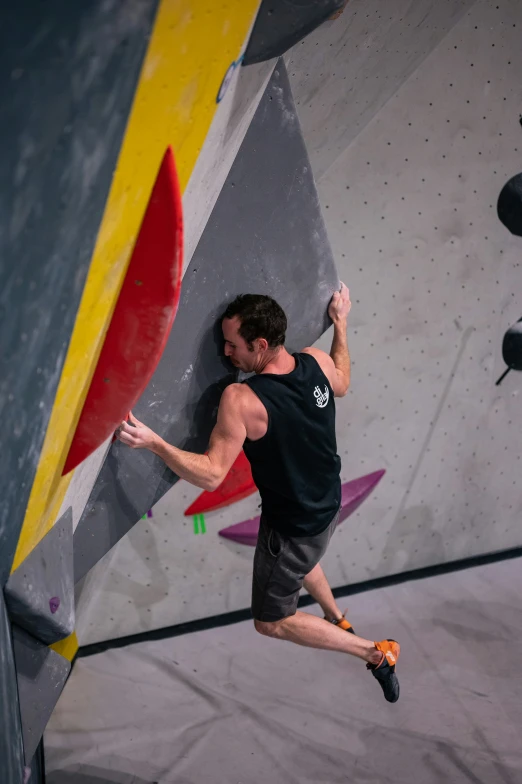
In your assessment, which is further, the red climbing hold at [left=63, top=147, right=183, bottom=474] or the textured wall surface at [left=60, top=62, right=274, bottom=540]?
the textured wall surface at [left=60, top=62, right=274, bottom=540]

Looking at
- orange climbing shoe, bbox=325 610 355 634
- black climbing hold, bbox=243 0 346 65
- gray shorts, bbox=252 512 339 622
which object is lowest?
orange climbing shoe, bbox=325 610 355 634

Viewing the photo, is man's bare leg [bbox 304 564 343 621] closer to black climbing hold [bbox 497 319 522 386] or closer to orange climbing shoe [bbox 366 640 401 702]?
orange climbing shoe [bbox 366 640 401 702]

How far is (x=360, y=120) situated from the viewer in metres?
2.23

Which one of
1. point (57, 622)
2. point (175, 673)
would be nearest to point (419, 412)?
point (175, 673)

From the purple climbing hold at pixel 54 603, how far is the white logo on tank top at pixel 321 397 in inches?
32.8

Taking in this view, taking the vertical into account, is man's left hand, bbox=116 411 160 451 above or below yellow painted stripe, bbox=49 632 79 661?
above

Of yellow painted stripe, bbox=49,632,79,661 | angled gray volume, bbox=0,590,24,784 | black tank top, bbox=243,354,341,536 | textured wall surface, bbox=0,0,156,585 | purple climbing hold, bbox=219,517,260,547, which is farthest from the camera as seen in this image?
purple climbing hold, bbox=219,517,260,547

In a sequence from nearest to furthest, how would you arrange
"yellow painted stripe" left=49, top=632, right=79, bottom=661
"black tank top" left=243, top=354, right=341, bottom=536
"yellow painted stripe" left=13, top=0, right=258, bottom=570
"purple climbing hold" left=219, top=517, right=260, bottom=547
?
"yellow painted stripe" left=13, top=0, right=258, bottom=570
"yellow painted stripe" left=49, top=632, right=79, bottom=661
"black tank top" left=243, top=354, right=341, bottom=536
"purple climbing hold" left=219, top=517, right=260, bottom=547

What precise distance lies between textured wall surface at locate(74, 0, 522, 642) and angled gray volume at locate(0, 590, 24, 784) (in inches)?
47.2

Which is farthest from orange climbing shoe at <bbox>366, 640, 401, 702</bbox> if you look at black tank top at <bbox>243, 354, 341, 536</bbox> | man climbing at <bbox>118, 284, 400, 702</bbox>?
black tank top at <bbox>243, 354, 341, 536</bbox>

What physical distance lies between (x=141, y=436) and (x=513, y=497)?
89.1 inches

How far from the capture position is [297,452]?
1.79 meters

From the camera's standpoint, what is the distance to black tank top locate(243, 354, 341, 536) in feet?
5.61

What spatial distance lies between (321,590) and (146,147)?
5.40 ft
